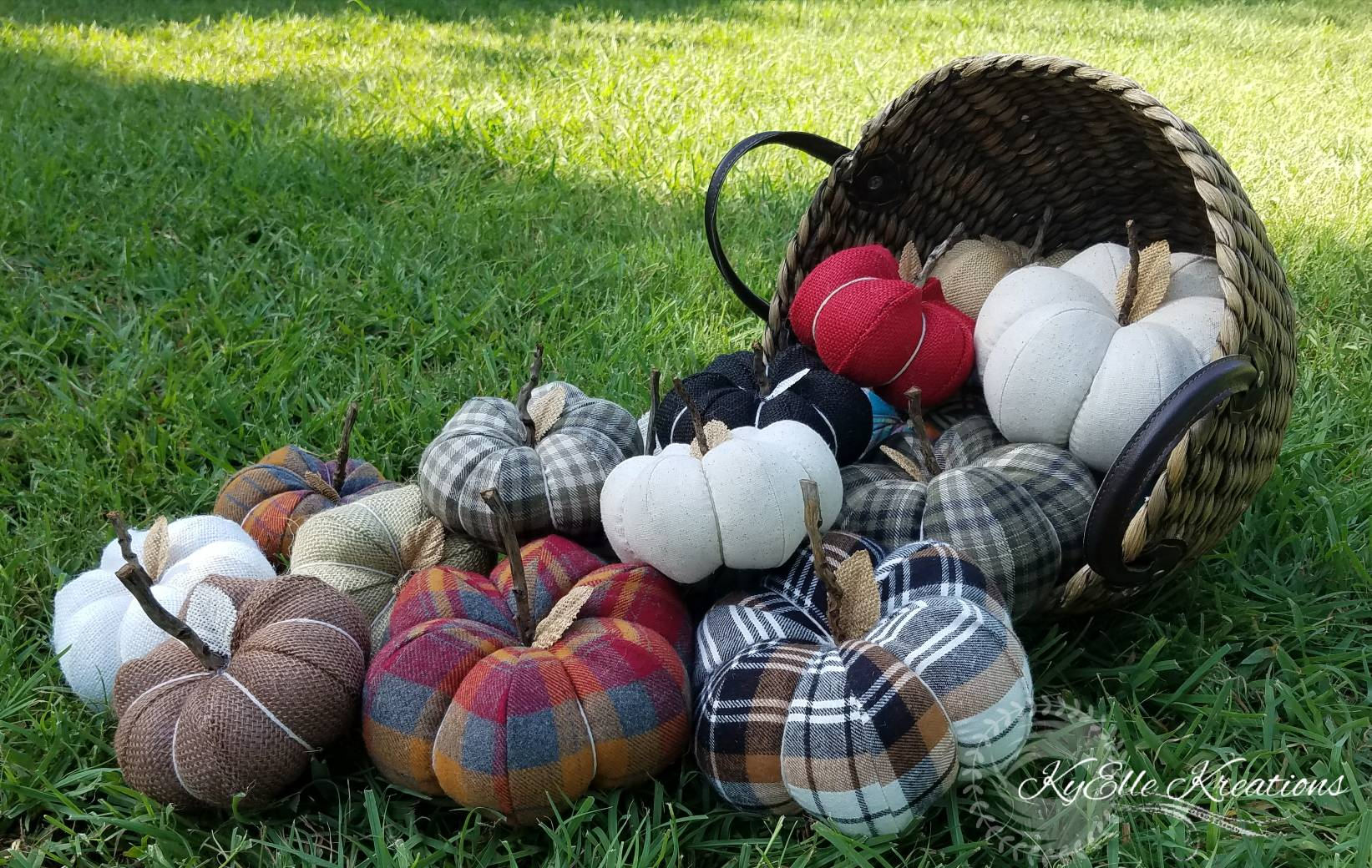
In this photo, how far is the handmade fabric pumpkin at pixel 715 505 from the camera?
1431 millimetres

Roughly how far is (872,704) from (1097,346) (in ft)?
2.44

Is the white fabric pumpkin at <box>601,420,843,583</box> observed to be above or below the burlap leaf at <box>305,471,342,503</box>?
above

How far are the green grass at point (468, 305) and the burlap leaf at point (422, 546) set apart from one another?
0.32 metres

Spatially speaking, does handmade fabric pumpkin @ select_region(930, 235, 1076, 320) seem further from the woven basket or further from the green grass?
the green grass

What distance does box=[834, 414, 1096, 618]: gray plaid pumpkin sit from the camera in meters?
1.45

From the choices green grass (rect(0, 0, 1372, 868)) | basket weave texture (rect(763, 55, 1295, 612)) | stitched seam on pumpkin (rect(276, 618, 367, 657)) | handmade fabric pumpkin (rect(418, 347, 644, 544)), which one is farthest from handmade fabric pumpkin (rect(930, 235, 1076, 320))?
stitched seam on pumpkin (rect(276, 618, 367, 657))

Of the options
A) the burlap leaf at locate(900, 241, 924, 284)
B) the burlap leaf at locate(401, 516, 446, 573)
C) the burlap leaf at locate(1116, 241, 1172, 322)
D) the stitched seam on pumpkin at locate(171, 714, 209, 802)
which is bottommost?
the stitched seam on pumpkin at locate(171, 714, 209, 802)

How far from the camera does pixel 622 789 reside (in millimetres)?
1363

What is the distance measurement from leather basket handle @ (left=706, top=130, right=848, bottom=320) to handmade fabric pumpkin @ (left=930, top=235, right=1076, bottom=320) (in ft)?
0.95

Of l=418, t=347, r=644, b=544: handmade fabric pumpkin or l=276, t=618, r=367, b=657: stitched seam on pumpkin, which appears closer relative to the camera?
l=276, t=618, r=367, b=657: stitched seam on pumpkin

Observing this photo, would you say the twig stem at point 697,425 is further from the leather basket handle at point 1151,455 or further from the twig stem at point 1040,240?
the twig stem at point 1040,240

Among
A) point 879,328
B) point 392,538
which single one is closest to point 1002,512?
point 879,328

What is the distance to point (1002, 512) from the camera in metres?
1.46

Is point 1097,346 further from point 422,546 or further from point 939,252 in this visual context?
point 422,546
